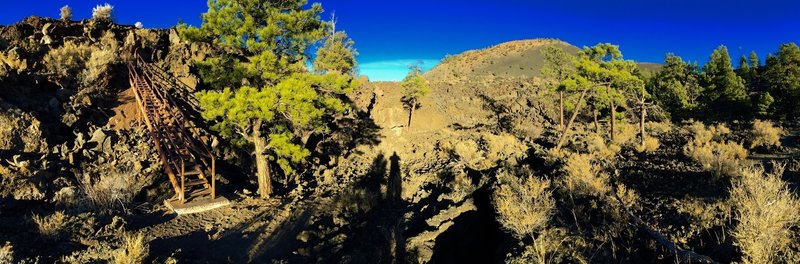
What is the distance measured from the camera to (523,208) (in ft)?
33.1

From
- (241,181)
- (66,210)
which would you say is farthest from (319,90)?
(66,210)

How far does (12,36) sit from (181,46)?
6.61 meters

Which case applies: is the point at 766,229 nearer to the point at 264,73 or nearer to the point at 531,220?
the point at 531,220

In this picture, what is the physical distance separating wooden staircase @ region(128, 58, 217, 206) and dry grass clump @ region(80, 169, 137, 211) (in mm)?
1137

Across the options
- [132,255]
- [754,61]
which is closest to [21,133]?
[132,255]

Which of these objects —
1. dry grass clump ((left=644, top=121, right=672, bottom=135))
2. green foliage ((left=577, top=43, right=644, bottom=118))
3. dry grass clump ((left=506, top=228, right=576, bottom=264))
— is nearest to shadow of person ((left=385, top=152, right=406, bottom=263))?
dry grass clump ((left=506, top=228, right=576, bottom=264))

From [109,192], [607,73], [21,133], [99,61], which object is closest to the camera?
[109,192]

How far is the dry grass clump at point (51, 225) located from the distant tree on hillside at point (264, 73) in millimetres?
4381

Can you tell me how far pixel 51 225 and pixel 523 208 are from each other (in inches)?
434

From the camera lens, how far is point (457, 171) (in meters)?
16.7

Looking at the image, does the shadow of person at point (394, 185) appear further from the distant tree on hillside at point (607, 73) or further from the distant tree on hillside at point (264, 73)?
the distant tree on hillside at point (607, 73)

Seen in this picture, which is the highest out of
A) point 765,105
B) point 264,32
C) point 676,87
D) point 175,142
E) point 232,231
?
point 264,32

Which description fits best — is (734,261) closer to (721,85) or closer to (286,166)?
(286,166)

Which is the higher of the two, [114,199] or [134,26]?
[134,26]
